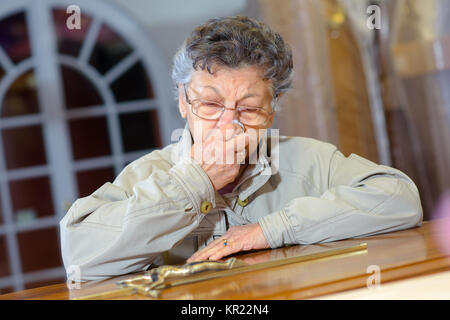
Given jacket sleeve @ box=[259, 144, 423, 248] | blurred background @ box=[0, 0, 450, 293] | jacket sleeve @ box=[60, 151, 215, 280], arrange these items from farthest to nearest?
1. blurred background @ box=[0, 0, 450, 293]
2. jacket sleeve @ box=[259, 144, 423, 248]
3. jacket sleeve @ box=[60, 151, 215, 280]

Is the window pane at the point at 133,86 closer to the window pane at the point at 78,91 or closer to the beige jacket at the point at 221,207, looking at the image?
the window pane at the point at 78,91

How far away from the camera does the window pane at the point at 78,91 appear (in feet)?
11.3

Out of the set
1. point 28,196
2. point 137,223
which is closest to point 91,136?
point 28,196

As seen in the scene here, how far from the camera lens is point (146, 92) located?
3486 mm

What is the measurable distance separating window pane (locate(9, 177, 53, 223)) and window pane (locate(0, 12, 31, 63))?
31.9 inches

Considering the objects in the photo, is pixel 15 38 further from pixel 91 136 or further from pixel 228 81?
pixel 228 81

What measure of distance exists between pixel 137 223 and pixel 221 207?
0.81 feet

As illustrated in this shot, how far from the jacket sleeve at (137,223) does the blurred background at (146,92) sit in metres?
2.09

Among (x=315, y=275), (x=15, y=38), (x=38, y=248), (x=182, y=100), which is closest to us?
(x=315, y=275)

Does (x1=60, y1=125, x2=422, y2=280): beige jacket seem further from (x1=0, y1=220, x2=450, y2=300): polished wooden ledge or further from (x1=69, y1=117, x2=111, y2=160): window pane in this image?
(x1=69, y1=117, x2=111, y2=160): window pane

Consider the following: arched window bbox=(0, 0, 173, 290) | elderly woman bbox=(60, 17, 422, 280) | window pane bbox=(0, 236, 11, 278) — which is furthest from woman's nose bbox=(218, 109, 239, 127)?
window pane bbox=(0, 236, 11, 278)

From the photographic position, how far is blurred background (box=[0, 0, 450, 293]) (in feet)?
10.1

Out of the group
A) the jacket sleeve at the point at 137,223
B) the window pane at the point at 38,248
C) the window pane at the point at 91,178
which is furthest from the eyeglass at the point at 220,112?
the window pane at the point at 38,248

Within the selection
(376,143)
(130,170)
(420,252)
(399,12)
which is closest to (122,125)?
(376,143)
